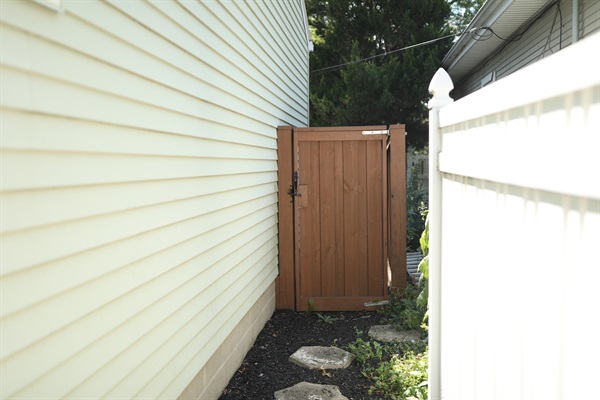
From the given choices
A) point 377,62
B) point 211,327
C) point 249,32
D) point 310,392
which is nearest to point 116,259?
point 211,327

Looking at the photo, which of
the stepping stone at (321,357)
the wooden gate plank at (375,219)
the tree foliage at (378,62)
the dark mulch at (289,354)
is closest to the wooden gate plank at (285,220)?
the dark mulch at (289,354)

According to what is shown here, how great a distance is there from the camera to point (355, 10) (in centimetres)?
1273

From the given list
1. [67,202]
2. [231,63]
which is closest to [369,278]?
[231,63]

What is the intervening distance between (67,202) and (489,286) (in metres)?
1.38

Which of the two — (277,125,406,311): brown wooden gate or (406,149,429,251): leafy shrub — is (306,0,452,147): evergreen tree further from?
(277,125,406,311): brown wooden gate

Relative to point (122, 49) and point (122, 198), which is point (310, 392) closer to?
point (122, 198)

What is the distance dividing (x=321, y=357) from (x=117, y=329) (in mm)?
2385

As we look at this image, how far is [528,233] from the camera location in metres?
1.34

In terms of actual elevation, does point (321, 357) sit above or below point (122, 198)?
below

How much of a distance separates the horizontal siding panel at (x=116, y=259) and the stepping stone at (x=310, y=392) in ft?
3.66

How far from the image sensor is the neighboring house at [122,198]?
55.1 inches

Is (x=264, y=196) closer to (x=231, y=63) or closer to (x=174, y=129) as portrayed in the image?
(x=231, y=63)

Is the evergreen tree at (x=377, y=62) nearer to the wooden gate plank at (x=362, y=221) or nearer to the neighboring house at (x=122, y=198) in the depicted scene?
the wooden gate plank at (x=362, y=221)

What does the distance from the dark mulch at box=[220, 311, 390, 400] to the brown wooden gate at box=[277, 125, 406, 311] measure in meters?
0.28
